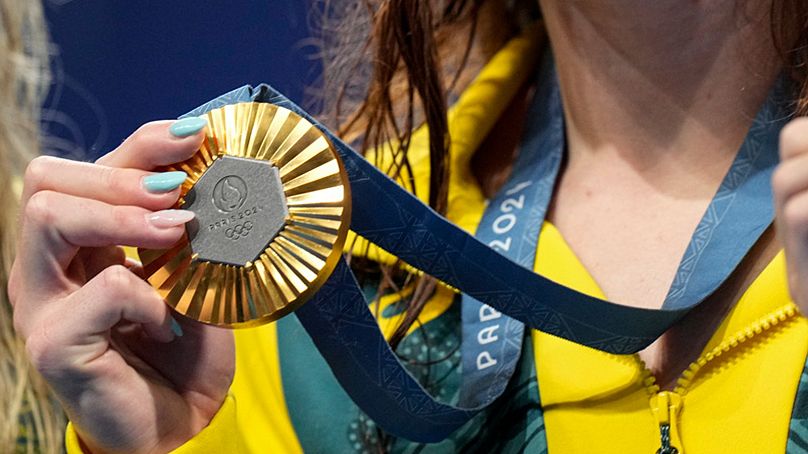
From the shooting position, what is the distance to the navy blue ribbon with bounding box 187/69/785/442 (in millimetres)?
1125

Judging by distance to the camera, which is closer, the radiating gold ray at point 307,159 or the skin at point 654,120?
the radiating gold ray at point 307,159

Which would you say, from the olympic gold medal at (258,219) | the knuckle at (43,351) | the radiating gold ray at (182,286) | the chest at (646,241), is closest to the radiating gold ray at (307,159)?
the olympic gold medal at (258,219)

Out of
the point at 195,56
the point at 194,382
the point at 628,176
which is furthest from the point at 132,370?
the point at 628,176

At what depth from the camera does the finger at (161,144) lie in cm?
107

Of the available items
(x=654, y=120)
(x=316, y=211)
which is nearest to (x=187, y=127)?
(x=316, y=211)

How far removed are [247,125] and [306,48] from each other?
1.66 feet

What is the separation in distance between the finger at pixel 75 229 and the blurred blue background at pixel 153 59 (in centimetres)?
26

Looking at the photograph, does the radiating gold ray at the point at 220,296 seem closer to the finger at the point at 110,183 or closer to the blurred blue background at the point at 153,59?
the finger at the point at 110,183

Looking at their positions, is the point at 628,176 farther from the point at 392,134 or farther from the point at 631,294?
the point at 392,134

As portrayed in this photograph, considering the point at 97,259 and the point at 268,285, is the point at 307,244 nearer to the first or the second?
the point at 268,285

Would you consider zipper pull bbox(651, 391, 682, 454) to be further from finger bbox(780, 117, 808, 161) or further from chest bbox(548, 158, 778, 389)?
finger bbox(780, 117, 808, 161)

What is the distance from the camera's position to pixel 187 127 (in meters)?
A: 1.07

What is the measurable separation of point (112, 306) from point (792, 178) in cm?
54

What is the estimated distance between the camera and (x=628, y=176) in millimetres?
1368
